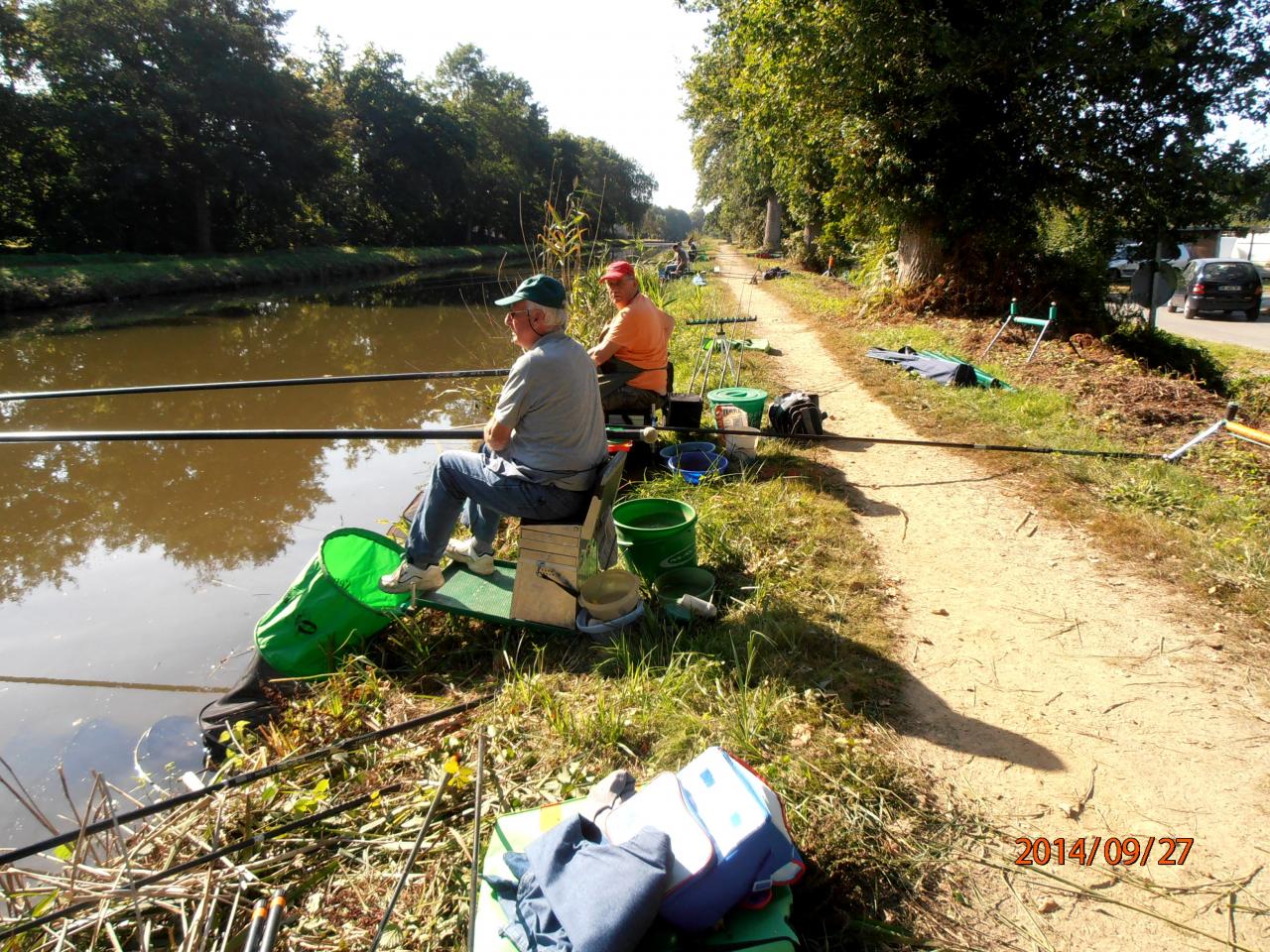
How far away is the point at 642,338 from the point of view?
5.01m

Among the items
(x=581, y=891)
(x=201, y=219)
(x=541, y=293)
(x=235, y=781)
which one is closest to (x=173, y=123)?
(x=201, y=219)

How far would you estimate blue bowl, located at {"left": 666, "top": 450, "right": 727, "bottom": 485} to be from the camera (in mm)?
5123

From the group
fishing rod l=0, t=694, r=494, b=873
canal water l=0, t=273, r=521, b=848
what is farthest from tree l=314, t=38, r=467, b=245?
fishing rod l=0, t=694, r=494, b=873

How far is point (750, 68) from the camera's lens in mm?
13078

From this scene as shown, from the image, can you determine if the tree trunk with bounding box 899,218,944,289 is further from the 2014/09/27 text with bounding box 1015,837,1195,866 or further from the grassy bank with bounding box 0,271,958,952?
the 2014/09/27 text with bounding box 1015,837,1195,866

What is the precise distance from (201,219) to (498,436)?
31.6 m

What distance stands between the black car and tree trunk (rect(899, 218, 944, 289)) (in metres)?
6.98

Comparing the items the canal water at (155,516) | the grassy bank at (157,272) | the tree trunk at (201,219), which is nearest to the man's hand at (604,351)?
the canal water at (155,516)

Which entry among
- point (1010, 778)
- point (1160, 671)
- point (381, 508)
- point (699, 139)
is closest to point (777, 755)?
point (1010, 778)

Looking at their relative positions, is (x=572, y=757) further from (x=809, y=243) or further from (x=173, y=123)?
(x=173, y=123)

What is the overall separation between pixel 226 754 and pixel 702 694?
2108mm

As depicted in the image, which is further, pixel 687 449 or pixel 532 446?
pixel 687 449

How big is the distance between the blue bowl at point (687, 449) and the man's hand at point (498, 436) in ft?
7.64

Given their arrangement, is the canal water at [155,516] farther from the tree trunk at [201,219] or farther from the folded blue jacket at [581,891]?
the tree trunk at [201,219]
